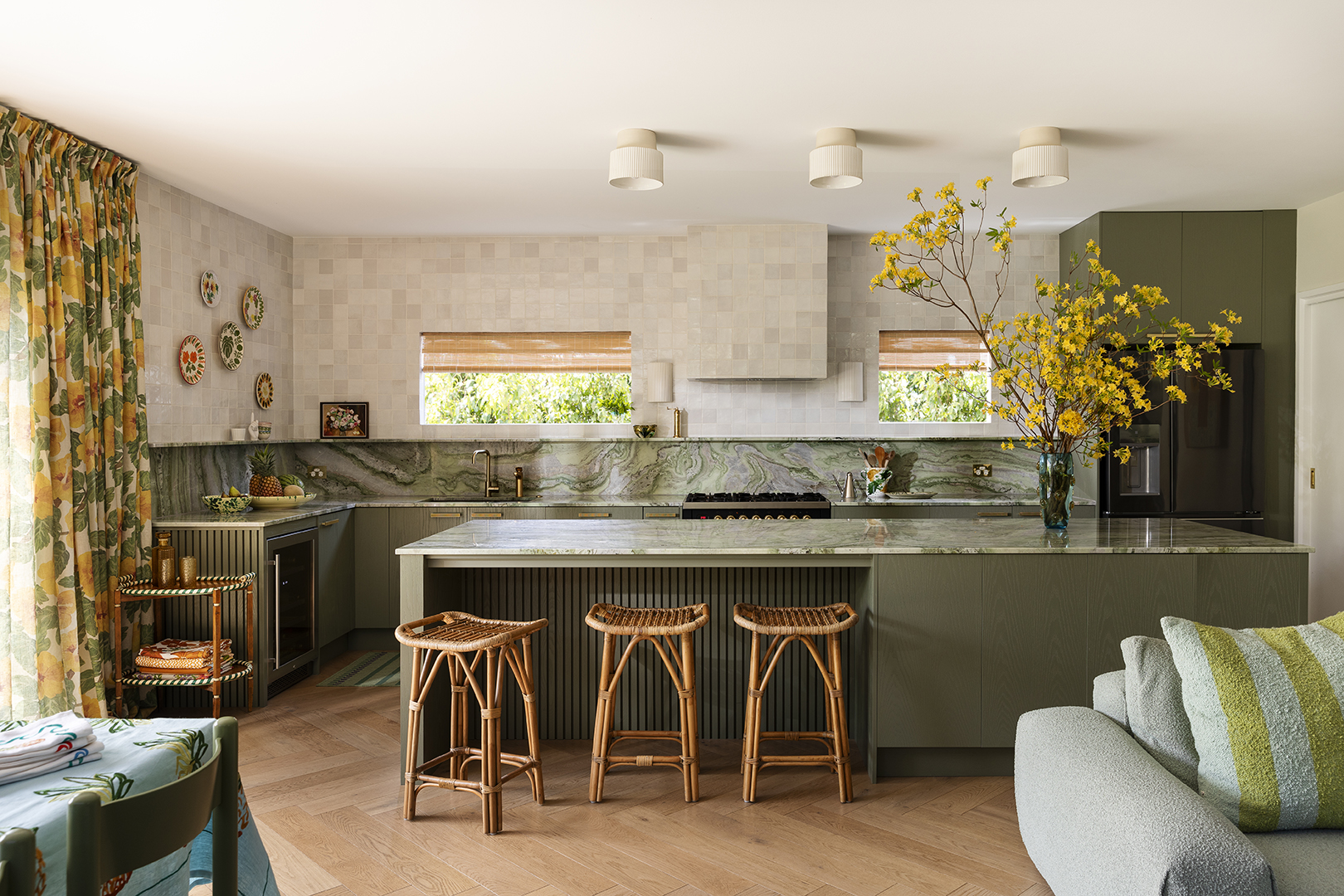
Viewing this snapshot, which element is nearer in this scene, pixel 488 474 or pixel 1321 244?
pixel 1321 244

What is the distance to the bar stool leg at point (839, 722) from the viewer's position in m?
2.93

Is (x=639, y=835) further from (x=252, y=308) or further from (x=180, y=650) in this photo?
(x=252, y=308)

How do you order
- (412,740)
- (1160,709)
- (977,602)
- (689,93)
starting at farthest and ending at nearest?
1. (689,93)
2. (977,602)
3. (412,740)
4. (1160,709)

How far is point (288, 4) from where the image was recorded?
2592 millimetres

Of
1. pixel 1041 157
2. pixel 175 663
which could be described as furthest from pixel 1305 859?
pixel 175 663

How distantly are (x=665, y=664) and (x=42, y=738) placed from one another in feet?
5.86

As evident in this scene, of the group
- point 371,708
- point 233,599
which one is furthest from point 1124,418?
point 233,599

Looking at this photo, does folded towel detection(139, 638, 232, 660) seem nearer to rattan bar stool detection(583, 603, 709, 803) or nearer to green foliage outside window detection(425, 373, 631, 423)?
rattan bar stool detection(583, 603, 709, 803)

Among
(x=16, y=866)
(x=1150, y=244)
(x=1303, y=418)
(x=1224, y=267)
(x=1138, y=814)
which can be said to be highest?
(x=1150, y=244)

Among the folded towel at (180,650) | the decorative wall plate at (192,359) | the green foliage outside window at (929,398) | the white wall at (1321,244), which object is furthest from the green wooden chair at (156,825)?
the white wall at (1321,244)

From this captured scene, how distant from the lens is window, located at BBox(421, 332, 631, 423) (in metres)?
5.80

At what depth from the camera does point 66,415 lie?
3.49 metres

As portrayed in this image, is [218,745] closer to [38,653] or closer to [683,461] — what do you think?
[38,653]

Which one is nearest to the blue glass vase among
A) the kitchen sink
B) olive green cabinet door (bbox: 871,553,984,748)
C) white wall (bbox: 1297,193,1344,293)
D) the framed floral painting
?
olive green cabinet door (bbox: 871,553,984,748)
